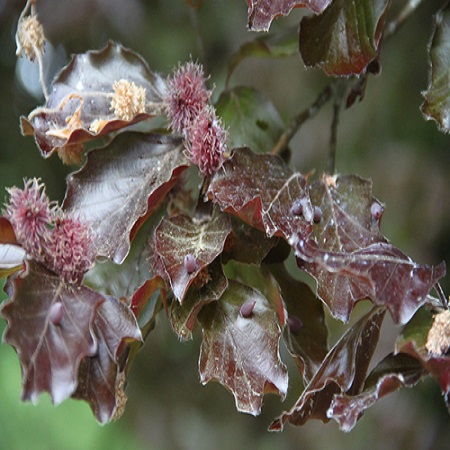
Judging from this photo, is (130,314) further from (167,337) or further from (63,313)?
(167,337)

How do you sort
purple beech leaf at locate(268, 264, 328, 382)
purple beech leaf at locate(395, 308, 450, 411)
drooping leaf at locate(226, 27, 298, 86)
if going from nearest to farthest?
1. purple beech leaf at locate(395, 308, 450, 411)
2. purple beech leaf at locate(268, 264, 328, 382)
3. drooping leaf at locate(226, 27, 298, 86)

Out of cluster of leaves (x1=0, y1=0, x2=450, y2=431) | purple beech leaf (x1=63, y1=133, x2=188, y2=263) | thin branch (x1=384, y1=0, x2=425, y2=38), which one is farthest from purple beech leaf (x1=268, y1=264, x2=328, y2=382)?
thin branch (x1=384, y1=0, x2=425, y2=38)

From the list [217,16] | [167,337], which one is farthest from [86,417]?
[217,16]

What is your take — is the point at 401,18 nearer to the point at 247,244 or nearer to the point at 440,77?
the point at 440,77

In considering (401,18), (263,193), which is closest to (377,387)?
(263,193)

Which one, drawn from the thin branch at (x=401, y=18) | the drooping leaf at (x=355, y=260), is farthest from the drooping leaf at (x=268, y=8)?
the thin branch at (x=401, y=18)

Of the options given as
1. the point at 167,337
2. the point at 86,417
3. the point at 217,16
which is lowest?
the point at 86,417

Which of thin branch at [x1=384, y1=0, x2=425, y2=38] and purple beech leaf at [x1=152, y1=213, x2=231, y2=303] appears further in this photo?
thin branch at [x1=384, y1=0, x2=425, y2=38]

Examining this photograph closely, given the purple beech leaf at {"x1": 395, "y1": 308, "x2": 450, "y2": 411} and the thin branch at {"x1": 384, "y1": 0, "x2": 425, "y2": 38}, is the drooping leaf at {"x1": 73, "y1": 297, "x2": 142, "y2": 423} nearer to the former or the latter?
A: the purple beech leaf at {"x1": 395, "y1": 308, "x2": 450, "y2": 411}
